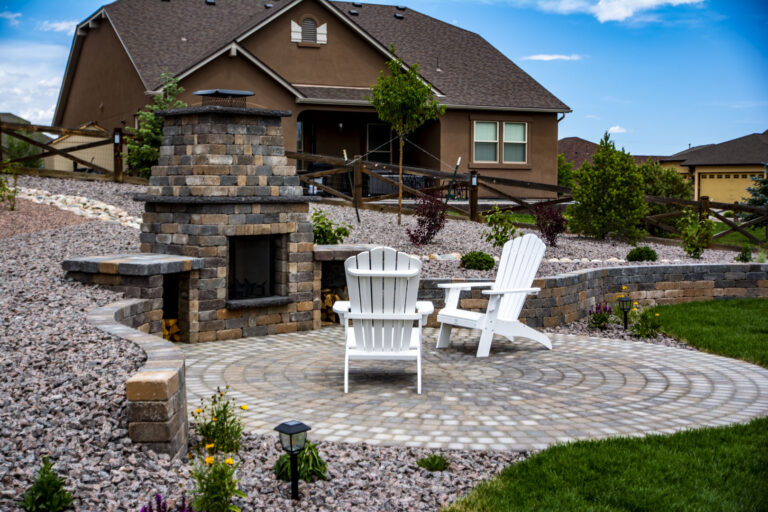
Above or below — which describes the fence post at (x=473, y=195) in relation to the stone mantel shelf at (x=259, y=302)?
above

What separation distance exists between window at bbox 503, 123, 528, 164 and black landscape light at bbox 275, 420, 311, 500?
19267 mm

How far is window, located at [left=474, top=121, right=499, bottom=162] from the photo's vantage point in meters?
22.0

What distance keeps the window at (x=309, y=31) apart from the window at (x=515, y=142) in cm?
605

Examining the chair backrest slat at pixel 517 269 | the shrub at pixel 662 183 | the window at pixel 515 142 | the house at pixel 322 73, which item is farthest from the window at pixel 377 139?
the chair backrest slat at pixel 517 269

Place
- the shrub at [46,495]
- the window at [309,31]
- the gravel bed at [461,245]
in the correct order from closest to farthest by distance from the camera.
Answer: the shrub at [46,495] < the gravel bed at [461,245] < the window at [309,31]

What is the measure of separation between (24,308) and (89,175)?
412 inches

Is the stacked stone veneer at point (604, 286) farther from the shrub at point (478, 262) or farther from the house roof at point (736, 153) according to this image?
the house roof at point (736, 153)

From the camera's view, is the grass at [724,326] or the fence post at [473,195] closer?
the grass at [724,326]

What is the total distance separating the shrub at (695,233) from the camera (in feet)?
43.0

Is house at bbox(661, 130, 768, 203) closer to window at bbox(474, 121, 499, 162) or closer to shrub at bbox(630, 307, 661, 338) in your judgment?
window at bbox(474, 121, 499, 162)

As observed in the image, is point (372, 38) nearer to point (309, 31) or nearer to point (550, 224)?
point (309, 31)

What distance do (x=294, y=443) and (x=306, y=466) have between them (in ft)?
1.03

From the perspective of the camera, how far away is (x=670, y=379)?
21.0 feet

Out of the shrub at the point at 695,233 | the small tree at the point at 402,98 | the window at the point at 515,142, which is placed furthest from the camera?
the window at the point at 515,142
